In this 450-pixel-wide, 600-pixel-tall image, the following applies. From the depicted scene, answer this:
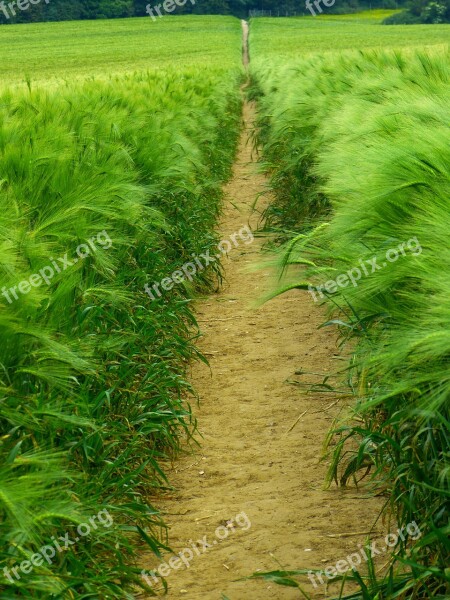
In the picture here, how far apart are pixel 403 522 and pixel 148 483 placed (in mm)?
1060

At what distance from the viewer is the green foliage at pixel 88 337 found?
2240 mm

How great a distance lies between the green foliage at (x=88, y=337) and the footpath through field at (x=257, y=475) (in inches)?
5.4

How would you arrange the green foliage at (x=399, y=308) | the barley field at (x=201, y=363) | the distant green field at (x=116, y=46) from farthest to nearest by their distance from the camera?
the distant green field at (x=116, y=46), the barley field at (x=201, y=363), the green foliage at (x=399, y=308)

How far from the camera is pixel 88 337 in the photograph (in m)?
3.13

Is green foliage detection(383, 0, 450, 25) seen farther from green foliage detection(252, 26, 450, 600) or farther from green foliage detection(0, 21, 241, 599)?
green foliage detection(252, 26, 450, 600)

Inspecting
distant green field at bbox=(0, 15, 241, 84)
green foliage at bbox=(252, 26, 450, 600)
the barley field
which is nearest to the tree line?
distant green field at bbox=(0, 15, 241, 84)

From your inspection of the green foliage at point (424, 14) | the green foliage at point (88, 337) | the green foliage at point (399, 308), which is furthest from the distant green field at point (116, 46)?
the green foliage at point (399, 308)

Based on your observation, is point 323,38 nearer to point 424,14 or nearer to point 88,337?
point 424,14

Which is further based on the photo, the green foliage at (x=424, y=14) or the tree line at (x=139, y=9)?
the tree line at (x=139, y=9)

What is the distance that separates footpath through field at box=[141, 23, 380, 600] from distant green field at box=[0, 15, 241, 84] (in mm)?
13315

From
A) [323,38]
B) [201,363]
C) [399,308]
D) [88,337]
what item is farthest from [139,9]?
[399,308]

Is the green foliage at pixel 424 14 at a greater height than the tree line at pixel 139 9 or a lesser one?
lesser

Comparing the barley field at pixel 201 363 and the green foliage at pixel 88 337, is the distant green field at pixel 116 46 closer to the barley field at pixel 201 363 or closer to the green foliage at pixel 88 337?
the green foliage at pixel 88 337

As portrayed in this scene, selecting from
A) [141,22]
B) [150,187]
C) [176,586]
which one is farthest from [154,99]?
[141,22]
